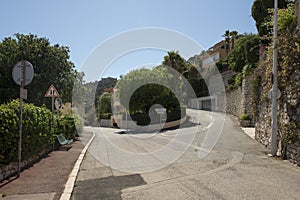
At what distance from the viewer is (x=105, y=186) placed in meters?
5.74

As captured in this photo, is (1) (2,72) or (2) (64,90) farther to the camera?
(2) (64,90)

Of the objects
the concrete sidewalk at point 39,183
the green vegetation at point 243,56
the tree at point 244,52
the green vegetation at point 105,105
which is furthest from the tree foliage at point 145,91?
the concrete sidewalk at point 39,183

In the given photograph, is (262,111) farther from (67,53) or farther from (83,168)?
(67,53)

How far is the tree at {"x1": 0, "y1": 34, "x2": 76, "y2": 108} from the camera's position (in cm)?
1991

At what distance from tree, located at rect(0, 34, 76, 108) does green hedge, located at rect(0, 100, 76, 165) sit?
35.6 ft

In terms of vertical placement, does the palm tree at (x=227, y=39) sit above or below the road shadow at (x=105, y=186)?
above

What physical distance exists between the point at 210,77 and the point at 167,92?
14610 millimetres

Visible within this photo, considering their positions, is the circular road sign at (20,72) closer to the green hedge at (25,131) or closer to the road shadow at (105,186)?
the green hedge at (25,131)

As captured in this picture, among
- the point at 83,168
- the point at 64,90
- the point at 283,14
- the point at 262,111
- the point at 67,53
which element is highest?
the point at 67,53

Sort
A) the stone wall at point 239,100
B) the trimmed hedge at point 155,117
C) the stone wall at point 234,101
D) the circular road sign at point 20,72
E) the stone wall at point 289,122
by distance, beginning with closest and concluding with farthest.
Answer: the circular road sign at point 20,72
the stone wall at point 289,122
the stone wall at point 239,100
the stone wall at point 234,101
the trimmed hedge at point 155,117

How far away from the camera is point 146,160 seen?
8.90 metres

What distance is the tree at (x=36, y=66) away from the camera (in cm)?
1991

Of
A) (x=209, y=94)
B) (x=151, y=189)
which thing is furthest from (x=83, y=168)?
(x=209, y=94)

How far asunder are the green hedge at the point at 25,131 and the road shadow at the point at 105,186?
1751 mm
